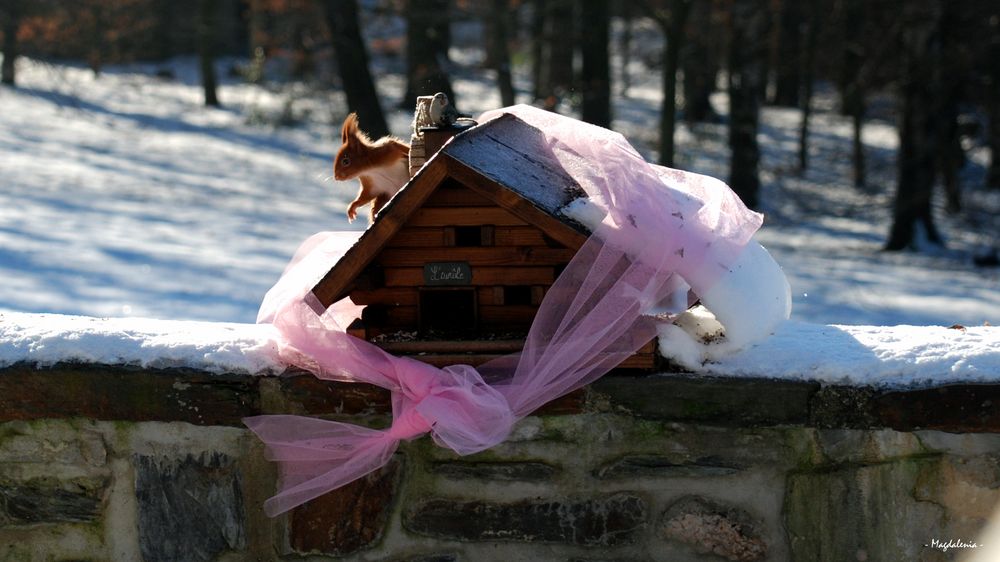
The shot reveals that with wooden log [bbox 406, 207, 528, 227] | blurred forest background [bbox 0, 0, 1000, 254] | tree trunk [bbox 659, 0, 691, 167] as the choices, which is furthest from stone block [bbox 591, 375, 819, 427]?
tree trunk [bbox 659, 0, 691, 167]

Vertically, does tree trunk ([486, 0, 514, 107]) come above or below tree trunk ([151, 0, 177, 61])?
below

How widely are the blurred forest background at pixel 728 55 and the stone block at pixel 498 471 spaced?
4269 millimetres

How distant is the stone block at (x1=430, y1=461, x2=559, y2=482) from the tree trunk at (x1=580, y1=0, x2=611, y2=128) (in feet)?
25.7

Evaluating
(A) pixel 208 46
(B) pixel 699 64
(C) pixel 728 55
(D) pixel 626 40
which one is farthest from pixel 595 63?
(A) pixel 208 46

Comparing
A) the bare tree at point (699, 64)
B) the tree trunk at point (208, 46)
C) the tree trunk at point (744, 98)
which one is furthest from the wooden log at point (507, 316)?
the tree trunk at point (208, 46)

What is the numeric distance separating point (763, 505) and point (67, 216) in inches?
327

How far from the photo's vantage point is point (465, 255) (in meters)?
2.12

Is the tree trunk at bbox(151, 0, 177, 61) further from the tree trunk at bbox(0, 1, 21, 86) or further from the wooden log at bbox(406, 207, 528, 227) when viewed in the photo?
the wooden log at bbox(406, 207, 528, 227)

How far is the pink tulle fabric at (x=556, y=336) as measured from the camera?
6.72ft

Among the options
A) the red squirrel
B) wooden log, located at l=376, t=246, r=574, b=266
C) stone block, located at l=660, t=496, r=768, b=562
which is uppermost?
the red squirrel

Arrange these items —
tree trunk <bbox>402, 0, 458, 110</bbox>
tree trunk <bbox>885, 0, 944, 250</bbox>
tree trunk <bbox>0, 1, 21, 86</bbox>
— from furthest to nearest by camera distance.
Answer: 1. tree trunk <bbox>402, 0, 458, 110</bbox>
2. tree trunk <bbox>0, 1, 21, 86</bbox>
3. tree trunk <bbox>885, 0, 944, 250</bbox>

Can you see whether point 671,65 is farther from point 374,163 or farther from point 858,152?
point 374,163

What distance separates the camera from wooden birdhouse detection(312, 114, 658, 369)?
2.04 meters

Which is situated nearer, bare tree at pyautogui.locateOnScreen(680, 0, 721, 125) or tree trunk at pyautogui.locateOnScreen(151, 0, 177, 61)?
bare tree at pyautogui.locateOnScreen(680, 0, 721, 125)
